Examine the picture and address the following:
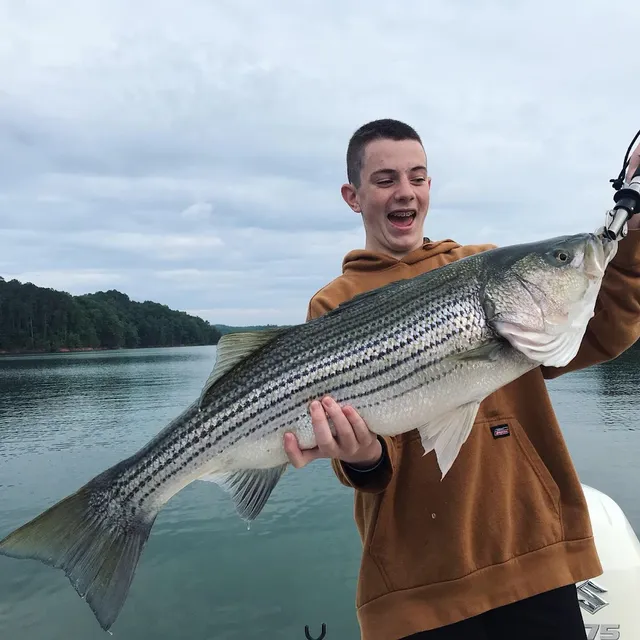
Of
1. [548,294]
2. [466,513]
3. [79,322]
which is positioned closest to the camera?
[466,513]

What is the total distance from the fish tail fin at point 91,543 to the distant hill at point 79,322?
409ft

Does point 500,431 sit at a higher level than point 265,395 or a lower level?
lower

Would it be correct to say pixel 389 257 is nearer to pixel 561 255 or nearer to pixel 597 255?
pixel 561 255

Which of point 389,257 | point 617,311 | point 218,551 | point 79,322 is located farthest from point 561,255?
point 79,322

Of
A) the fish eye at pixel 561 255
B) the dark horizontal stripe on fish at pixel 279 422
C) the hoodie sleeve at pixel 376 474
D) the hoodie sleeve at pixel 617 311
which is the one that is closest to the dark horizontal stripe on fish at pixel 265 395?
the dark horizontal stripe on fish at pixel 279 422

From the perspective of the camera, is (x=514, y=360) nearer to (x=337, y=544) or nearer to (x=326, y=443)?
(x=326, y=443)

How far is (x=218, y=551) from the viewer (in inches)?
457

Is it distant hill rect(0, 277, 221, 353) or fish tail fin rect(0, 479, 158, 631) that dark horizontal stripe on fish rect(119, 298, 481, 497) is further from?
distant hill rect(0, 277, 221, 353)

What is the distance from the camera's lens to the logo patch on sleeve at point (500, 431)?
3.14 m

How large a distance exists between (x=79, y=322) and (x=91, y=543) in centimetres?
13445

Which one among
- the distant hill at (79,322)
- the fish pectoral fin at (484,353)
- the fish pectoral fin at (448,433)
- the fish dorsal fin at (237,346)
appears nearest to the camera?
the fish pectoral fin at (448,433)

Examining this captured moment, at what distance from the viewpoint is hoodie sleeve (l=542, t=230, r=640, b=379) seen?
9.70 feet

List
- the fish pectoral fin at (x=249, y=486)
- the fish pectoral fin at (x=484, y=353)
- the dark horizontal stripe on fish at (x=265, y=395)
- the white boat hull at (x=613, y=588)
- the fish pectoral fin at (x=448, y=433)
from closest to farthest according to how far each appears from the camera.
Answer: the fish pectoral fin at (x=448, y=433) → the fish pectoral fin at (x=484, y=353) → the dark horizontal stripe on fish at (x=265, y=395) → the fish pectoral fin at (x=249, y=486) → the white boat hull at (x=613, y=588)

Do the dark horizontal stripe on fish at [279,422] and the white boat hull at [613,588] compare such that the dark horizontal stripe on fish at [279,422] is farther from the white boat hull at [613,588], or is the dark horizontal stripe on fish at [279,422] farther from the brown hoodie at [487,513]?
the white boat hull at [613,588]
